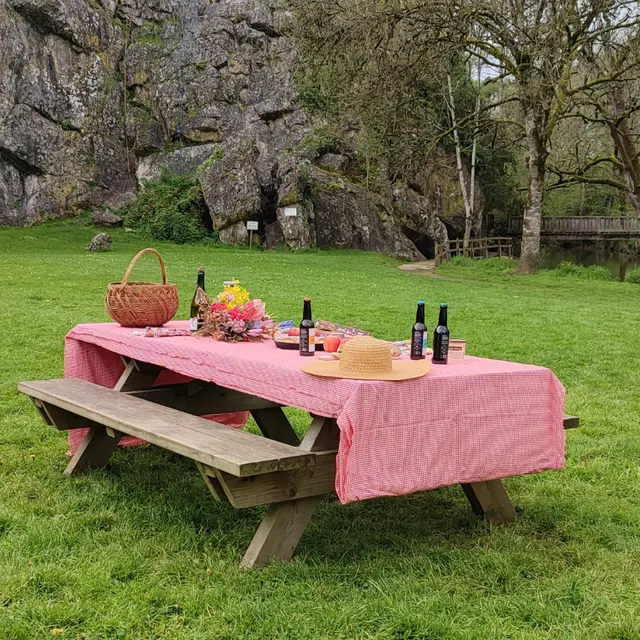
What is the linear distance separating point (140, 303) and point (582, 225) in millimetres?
47122

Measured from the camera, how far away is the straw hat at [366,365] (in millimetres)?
3561

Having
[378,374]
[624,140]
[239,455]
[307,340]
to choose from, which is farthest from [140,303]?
[624,140]

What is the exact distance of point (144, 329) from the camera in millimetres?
5379

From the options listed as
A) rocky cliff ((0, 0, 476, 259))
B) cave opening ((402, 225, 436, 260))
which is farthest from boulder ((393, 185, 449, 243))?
cave opening ((402, 225, 436, 260))

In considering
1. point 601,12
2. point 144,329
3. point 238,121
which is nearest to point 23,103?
point 238,121

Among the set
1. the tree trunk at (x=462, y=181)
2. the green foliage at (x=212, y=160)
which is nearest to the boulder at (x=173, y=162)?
the green foliage at (x=212, y=160)

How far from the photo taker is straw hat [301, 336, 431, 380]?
3561mm

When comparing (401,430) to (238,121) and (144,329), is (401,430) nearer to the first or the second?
(144,329)

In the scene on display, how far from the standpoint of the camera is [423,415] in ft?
11.8

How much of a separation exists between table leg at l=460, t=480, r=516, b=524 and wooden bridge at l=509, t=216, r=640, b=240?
152 ft

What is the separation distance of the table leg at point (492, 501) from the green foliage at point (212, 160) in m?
35.4

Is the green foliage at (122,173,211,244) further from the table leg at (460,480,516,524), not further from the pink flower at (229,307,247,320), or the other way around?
the table leg at (460,480,516,524)

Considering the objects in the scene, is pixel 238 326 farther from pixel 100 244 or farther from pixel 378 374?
pixel 100 244

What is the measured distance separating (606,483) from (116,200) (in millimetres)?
38337
